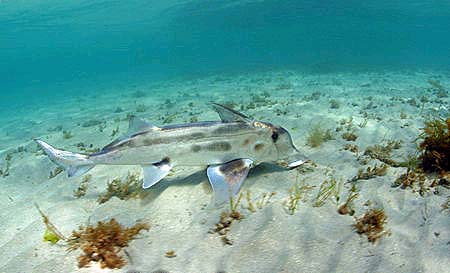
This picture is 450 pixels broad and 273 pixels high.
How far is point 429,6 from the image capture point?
53.2m

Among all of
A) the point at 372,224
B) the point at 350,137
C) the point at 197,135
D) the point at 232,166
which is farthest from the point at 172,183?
the point at 350,137

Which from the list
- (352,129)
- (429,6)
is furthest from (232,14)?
(352,129)

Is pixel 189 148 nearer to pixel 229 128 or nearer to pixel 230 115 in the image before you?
pixel 229 128

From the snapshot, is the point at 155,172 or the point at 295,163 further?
the point at 295,163

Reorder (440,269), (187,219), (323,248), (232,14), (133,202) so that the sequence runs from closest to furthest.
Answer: (440,269), (323,248), (187,219), (133,202), (232,14)

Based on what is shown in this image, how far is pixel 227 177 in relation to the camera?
4.16 m

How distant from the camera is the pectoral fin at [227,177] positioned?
12.9ft

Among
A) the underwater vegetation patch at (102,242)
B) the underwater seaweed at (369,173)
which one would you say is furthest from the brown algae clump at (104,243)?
the underwater seaweed at (369,173)

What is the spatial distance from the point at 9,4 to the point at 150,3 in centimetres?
1807

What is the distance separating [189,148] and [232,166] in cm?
68

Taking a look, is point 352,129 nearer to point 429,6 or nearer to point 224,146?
point 224,146

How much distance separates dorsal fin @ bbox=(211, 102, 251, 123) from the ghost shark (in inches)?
0.6

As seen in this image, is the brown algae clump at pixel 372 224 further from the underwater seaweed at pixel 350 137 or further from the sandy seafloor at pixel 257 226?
the underwater seaweed at pixel 350 137

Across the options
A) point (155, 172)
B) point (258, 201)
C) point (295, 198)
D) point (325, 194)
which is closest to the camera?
point (295, 198)
